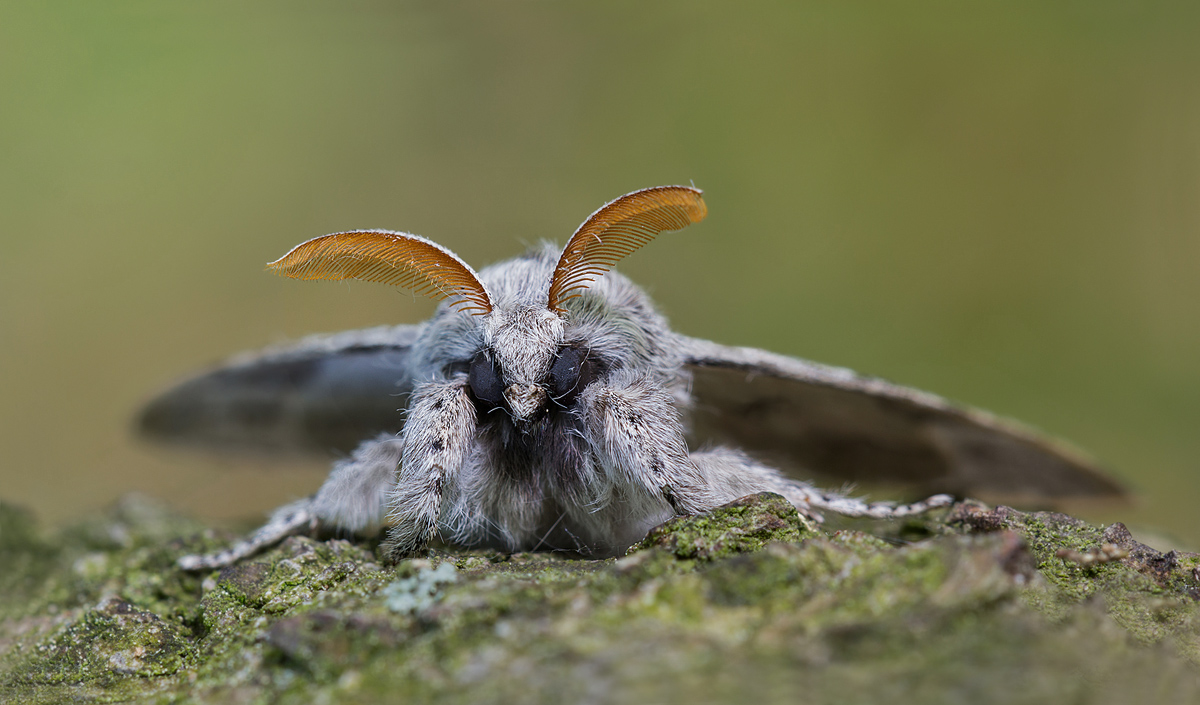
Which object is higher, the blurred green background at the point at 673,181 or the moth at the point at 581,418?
the blurred green background at the point at 673,181

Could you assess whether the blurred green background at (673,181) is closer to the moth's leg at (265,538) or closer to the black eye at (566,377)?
the moth's leg at (265,538)

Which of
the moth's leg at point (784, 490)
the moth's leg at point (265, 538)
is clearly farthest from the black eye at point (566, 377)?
the moth's leg at point (265, 538)

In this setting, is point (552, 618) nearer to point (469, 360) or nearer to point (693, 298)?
point (469, 360)

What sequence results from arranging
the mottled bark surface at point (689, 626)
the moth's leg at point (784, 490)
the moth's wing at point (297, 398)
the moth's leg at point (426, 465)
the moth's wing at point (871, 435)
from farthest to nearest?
the moth's wing at point (297, 398), the moth's wing at point (871, 435), the moth's leg at point (784, 490), the moth's leg at point (426, 465), the mottled bark surface at point (689, 626)

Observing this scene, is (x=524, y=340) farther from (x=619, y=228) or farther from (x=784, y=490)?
(x=784, y=490)

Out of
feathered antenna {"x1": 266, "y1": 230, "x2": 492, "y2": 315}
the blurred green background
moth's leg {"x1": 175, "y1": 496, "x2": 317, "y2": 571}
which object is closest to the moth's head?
feathered antenna {"x1": 266, "y1": 230, "x2": 492, "y2": 315}

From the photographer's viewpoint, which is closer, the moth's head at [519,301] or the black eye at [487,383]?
the moth's head at [519,301]

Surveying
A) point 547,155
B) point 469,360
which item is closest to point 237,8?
point 547,155
